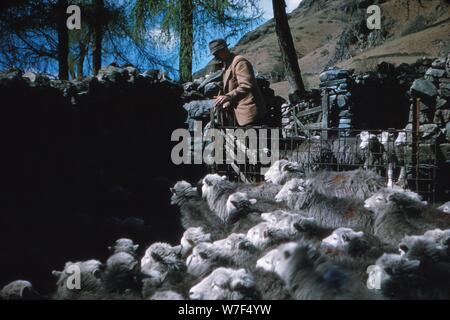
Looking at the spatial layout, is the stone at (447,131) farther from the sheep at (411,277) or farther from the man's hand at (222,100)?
the sheep at (411,277)

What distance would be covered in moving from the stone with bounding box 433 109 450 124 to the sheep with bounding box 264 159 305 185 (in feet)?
19.9

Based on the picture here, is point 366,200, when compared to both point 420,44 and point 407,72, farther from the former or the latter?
point 420,44

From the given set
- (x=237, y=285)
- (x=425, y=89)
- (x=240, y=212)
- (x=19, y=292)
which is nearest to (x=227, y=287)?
(x=237, y=285)

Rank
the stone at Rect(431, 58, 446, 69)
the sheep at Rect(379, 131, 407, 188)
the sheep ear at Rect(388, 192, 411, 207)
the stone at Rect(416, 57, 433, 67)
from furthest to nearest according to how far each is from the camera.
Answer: the stone at Rect(416, 57, 433, 67) → the stone at Rect(431, 58, 446, 69) → the sheep at Rect(379, 131, 407, 188) → the sheep ear at Rect(388, 192, 411, 207)

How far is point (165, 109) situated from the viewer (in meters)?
8.55

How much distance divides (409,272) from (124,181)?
442 cm

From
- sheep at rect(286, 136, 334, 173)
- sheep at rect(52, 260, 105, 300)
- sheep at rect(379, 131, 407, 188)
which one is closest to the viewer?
sheep at rect(52, 260, 105, 300)

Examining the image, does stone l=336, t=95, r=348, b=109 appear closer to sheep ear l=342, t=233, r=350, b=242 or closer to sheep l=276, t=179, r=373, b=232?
sheep l=276, t=179, r=373, b=232

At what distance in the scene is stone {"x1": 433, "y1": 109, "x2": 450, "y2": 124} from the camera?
11156 mm

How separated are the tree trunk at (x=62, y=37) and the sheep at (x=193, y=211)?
5687 millimetres

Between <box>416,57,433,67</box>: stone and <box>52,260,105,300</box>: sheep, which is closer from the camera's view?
<box>52,260,105,300</box>: sheep

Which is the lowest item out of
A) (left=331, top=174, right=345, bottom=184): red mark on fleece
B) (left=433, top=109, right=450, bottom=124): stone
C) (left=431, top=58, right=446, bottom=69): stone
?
(left=331, top=174, right=345, bottom=184): red mark on fleece

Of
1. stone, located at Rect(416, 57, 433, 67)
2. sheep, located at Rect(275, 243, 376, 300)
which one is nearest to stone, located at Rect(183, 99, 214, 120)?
sheep, located at Rect(275, 243, 376, 300)

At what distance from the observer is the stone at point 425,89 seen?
1148cm
